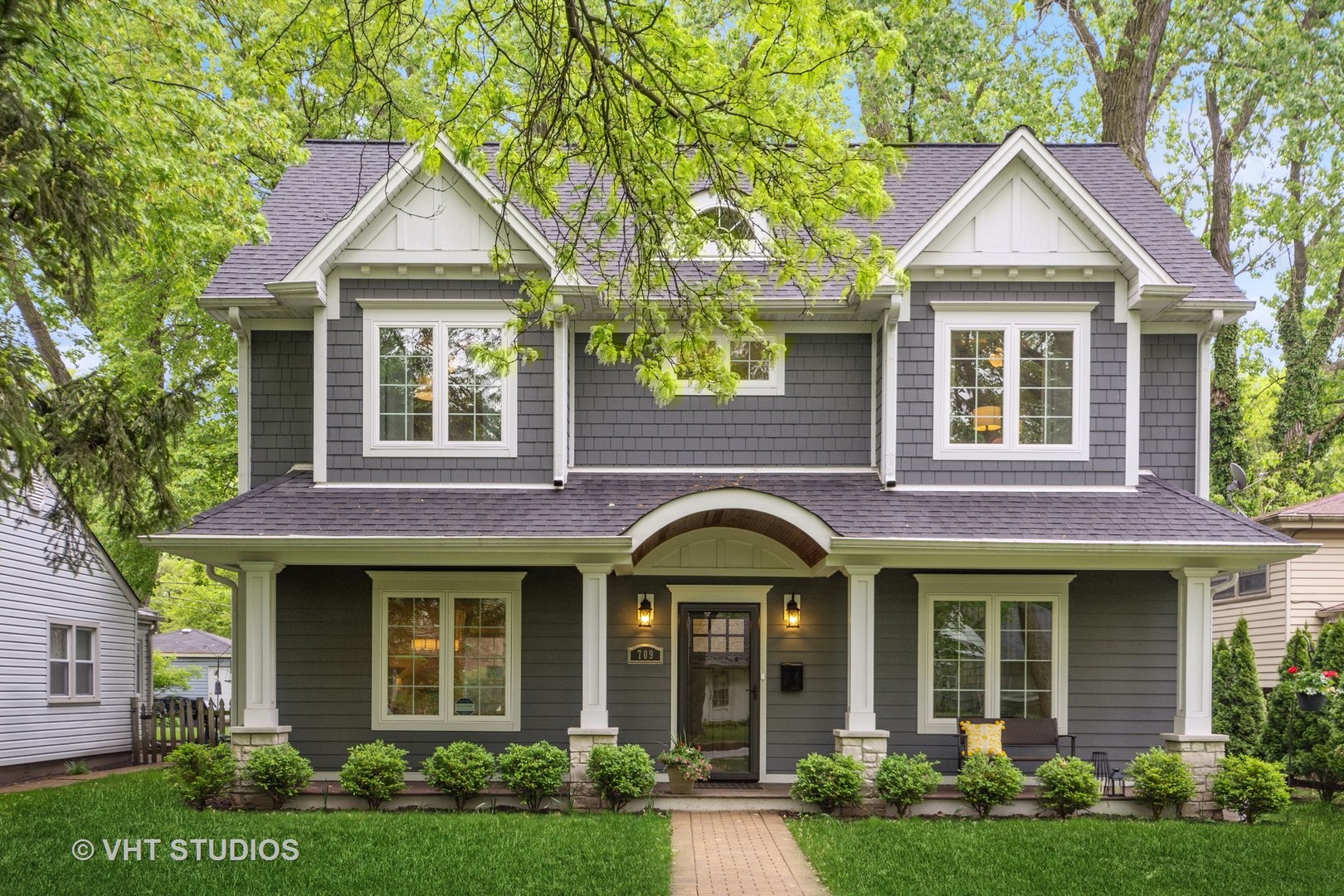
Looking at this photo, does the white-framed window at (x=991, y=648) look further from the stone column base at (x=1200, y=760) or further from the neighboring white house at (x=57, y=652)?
the neighboring white house at (x=57, y=652)

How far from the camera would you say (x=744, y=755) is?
12.1 m

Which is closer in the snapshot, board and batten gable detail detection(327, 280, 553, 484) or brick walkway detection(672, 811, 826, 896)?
brick walkway detection(672, 811, 826, 896)

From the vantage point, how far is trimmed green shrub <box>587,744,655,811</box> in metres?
10.3

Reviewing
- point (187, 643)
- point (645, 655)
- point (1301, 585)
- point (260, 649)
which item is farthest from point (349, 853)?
point (187, 643)

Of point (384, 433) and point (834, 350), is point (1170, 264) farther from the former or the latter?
point (384, 433)

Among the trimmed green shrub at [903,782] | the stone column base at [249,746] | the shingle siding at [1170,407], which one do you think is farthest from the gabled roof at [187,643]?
the shingle siding at [1170,407]

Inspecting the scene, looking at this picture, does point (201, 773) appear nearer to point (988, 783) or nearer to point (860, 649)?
point (860, 649)

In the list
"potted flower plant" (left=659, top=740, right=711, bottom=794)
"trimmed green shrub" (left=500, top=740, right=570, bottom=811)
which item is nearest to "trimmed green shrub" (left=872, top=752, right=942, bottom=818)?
"potted flower plant" (left=659, top=740, right=711, bottom=794)

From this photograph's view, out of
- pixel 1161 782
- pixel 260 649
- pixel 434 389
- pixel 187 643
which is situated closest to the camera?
pixel 1161 782

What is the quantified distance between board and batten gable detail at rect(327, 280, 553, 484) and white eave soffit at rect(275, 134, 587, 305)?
0.22 m

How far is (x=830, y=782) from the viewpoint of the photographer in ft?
33.7

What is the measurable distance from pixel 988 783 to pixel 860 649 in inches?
67.5

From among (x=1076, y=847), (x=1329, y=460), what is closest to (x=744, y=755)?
(x=1076, y=847)

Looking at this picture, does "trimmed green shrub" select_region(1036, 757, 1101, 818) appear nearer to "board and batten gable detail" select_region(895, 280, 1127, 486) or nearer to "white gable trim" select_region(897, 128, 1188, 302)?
"board and batten gable detail" select_region(895, 280, 1127, 486)
